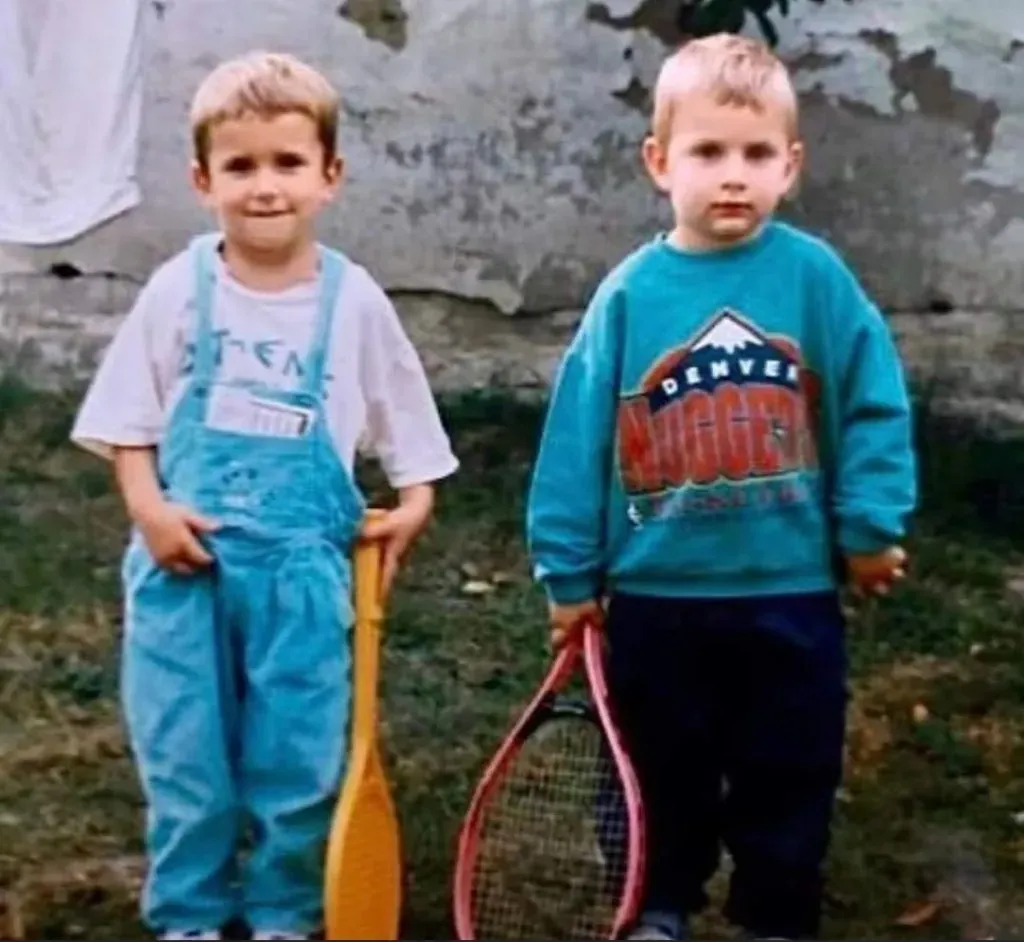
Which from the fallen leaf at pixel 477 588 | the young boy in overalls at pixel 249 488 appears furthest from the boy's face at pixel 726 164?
the fallen leaf at pixel 477 588

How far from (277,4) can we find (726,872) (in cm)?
349

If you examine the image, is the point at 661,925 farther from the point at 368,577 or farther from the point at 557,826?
the point at 368,577

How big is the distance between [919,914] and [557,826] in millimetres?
751

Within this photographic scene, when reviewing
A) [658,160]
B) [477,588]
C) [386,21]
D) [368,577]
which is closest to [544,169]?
[386,21]

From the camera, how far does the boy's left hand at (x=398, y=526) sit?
400 cm

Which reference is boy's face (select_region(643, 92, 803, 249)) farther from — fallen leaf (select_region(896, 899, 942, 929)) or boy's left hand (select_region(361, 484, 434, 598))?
fallen leaf (select_region(896, 899, 942, 929))

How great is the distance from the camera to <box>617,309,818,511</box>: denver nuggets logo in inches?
→ 157

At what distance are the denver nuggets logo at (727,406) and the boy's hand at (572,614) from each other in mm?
233

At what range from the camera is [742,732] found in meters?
4.12

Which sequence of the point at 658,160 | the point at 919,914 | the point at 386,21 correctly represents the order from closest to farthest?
1. the point at 658,160
2. the point at 919,914
3. the point at 386,21

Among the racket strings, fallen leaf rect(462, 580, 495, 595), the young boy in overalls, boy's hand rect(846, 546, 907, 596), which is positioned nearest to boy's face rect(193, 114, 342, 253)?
the young boy in overalls

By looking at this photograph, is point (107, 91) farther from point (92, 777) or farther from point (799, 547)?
point (799, 547)

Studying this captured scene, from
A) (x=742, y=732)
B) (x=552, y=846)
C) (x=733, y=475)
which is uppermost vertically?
(x=733, y=475)

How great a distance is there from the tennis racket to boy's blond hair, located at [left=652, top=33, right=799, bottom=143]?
0.79 meters
